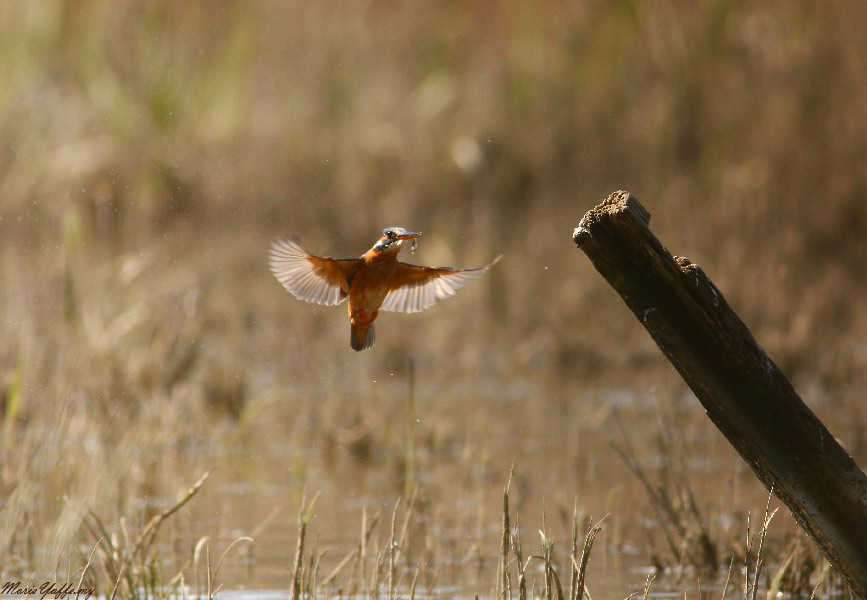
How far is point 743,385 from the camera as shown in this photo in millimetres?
3117

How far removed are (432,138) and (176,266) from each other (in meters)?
2.93

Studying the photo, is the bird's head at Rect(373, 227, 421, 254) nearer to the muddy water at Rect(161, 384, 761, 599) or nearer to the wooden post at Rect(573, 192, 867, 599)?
the wooden post at Rect(573, 192, 867, 599)

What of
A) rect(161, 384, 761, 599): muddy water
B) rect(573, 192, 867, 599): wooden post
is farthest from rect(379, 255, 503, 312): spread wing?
rect(573, 192, 867, 599): wooden post

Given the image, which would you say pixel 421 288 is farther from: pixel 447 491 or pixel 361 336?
pixel 447 491

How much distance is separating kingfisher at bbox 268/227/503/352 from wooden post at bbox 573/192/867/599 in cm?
46

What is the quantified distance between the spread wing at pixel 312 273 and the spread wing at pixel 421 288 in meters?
0.14

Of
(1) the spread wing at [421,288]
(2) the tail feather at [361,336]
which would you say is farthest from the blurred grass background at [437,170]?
(2) the tail feather at [361,336]

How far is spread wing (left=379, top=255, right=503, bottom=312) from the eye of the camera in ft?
12.3

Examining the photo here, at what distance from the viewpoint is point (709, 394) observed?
10.3 feet

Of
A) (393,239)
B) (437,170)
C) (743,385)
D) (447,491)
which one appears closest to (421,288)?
(393,239)

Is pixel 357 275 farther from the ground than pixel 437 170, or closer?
closer

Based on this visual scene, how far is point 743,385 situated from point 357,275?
41.4 inches

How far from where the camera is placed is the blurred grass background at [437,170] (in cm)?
847

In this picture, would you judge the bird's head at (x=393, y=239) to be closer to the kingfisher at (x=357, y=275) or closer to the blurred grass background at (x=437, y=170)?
the kingfisher at (x=357, y=275)
